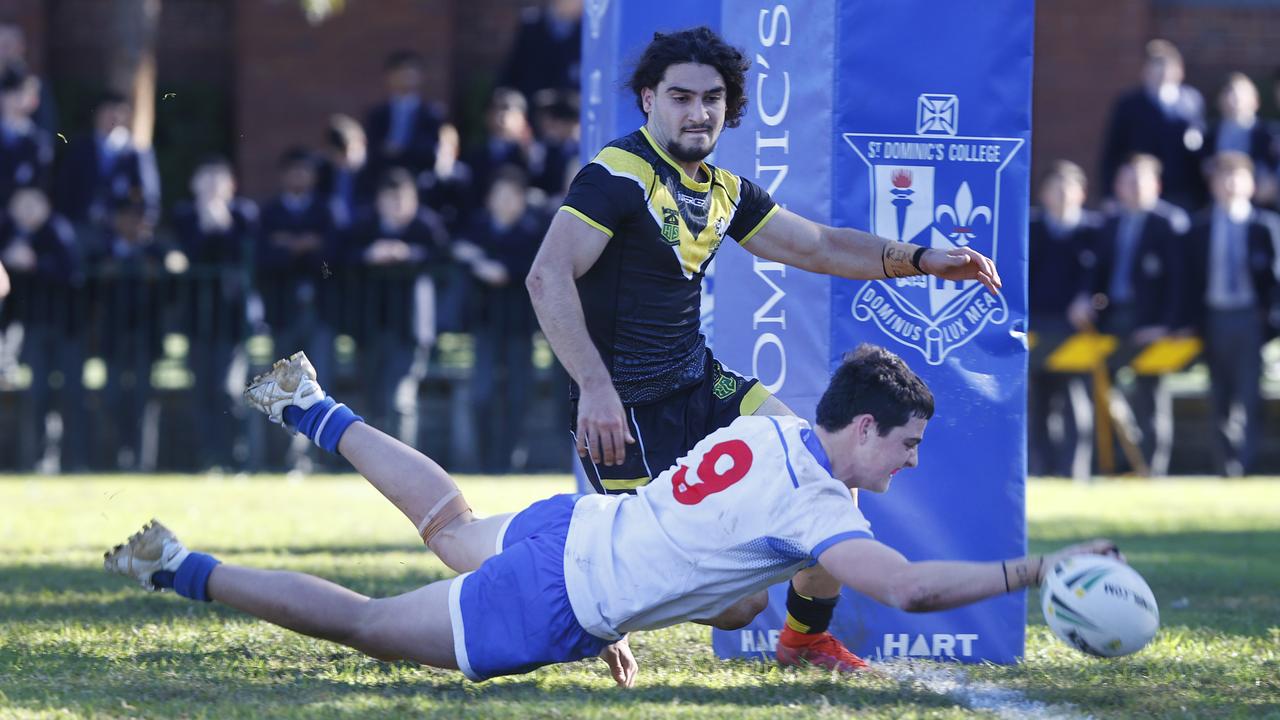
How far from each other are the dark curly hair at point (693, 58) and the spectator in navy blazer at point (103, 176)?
9173 mm

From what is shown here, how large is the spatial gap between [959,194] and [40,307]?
30.9ft

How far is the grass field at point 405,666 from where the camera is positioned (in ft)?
16.3

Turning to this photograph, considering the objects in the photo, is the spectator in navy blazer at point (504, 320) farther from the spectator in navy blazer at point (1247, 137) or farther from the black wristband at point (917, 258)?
the black wristband at point (917, 258)

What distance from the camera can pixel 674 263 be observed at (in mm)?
5676

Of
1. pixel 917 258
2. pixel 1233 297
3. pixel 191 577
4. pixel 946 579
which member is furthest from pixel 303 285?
pixel 946 579

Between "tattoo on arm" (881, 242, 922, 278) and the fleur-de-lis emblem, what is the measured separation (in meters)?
0.26

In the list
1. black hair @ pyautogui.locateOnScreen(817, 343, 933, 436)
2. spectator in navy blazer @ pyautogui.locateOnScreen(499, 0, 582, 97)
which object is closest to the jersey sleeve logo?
black hair @ pyautogui.locateOnScreen(817, 343, 933, 436)

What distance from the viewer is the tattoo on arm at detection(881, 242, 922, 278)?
5852mm

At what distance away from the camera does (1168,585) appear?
794 cm

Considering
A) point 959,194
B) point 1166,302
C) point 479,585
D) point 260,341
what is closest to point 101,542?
point 479,585

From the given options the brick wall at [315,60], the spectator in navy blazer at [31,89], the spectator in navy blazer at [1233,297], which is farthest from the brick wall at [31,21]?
the spectator in navy blazer at [1233,297]

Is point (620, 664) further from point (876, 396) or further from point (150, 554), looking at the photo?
point (150, 554)

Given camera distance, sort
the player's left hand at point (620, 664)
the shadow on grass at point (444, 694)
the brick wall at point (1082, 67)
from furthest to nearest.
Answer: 1. the brick wall at point (1082, 67)
2. the player's left hand at point (620, 664)
3. the shadow on grass at point (444, 694)

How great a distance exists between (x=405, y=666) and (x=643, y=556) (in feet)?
3.55
